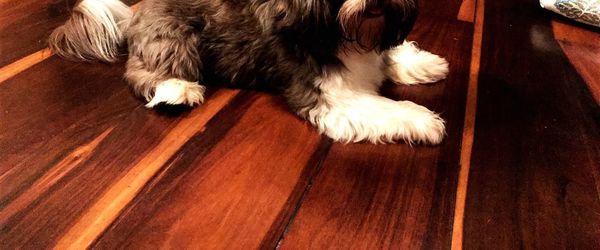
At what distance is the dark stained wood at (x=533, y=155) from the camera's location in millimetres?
1256

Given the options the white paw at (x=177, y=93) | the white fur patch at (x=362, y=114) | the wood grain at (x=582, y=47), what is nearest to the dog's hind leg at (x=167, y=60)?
the white paw at (x=177, y=93)

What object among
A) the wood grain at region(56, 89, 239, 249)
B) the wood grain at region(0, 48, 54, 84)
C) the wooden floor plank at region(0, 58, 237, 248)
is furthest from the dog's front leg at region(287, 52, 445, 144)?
the wood grain at region(0, 48, 54, 84)

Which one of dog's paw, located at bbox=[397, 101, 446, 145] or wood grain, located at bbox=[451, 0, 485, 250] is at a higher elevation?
dog's paw, located at bbox=[397, 101, 446, 145]

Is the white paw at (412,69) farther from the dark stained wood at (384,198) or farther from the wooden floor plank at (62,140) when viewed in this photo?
the wooden floor plank at (62,140)

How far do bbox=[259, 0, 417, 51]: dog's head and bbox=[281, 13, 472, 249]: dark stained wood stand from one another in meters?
0.35

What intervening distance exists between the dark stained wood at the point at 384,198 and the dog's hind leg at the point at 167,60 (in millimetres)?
635

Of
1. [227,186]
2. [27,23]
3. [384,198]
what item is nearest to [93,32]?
[27,23]

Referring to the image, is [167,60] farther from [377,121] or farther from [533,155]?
[533,155]

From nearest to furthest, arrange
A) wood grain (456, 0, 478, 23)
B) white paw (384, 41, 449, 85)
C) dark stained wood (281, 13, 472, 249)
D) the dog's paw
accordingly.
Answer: dark stained wood (281, 13, 472, 249) < the dog's paw < white paw (384, 41, 449, 85) < wood grain (456, 0, 478, 23)

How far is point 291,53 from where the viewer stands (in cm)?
162

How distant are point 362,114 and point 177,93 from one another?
0.68m

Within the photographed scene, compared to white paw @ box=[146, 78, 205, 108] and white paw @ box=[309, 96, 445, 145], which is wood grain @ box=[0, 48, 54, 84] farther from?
white paw @ box=[309, 96, 445, 145]

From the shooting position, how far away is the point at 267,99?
1785 mm

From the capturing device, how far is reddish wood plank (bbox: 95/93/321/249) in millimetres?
1249
